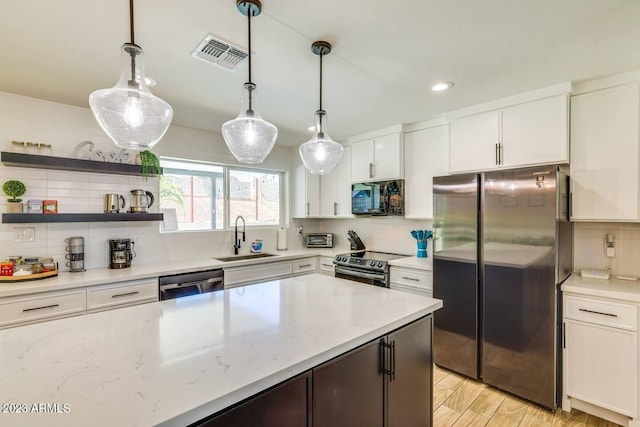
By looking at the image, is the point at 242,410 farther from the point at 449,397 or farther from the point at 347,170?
the point at 347,170

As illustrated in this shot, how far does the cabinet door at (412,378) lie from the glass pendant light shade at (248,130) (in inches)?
45.5

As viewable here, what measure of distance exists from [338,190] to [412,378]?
2.80 m

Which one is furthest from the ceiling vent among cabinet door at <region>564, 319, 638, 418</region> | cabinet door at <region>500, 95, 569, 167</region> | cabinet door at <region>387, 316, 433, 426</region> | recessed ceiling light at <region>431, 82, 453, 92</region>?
cabinet door at <region>564, 319, 638, 418</region>

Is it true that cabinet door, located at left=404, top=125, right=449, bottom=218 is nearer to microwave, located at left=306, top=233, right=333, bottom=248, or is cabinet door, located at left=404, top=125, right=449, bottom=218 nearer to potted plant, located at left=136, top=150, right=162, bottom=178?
microwave, located at left=306, top=233, right=333, bottom=248

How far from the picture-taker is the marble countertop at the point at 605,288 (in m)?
1.89

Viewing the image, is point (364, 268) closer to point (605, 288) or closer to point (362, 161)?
point (362, 161)

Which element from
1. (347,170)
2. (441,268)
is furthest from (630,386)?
(347,170)

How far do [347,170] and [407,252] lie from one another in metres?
1.31

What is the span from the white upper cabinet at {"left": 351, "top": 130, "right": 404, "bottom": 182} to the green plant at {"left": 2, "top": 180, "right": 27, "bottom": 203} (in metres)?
3.18

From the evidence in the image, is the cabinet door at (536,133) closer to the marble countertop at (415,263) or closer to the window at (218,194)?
the marble countertop at (415,263)

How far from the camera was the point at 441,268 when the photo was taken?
2.63 meters

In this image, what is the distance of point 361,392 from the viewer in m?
1.25

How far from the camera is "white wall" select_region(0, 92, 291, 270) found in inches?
95.0

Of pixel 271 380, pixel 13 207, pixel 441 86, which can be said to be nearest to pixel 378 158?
pixel 441 86
